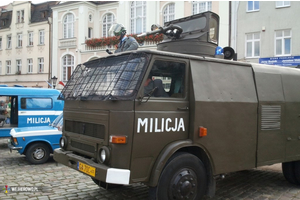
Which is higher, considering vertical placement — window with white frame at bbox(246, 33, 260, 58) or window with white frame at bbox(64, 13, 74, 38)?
window with white frame at bbox(64, 13, 74, 38)

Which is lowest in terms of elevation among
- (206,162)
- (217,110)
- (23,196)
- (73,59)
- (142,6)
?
(23,196)

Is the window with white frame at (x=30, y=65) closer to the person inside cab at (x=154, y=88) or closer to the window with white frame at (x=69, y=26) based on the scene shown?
the window with white frame at (x=69, y=26)

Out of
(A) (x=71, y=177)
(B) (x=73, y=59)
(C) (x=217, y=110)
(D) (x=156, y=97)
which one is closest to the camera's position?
(D) (x=156, y=97)

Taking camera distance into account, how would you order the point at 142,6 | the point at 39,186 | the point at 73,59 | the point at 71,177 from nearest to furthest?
1. the point at 39,186
2. the point at 71,177
3. the point at 142,6
4. the point at 73,59

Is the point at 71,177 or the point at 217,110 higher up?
the point at 217,110

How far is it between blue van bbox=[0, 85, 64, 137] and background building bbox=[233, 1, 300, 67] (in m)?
14.3

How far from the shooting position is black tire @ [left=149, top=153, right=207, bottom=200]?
14.9ft

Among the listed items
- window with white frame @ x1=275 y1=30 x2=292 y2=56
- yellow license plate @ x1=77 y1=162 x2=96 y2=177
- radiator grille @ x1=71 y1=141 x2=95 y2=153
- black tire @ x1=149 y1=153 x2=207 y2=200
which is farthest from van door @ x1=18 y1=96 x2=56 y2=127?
window with white frame @ x1=275 y1=30 x2=292 y2=56

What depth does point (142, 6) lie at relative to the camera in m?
26.5

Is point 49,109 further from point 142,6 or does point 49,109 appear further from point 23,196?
point 142,6

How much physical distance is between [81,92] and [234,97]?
2.67m

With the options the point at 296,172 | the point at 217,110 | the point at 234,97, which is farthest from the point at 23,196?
the point at 296,172

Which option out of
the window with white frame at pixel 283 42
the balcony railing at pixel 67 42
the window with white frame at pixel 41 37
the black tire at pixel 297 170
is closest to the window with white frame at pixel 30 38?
the window with white frame at pixel 41 37

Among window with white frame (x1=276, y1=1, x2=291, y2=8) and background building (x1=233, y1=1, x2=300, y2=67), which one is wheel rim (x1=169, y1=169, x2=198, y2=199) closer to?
background building (x1=233, y1=1, x2=300, y2=67)
